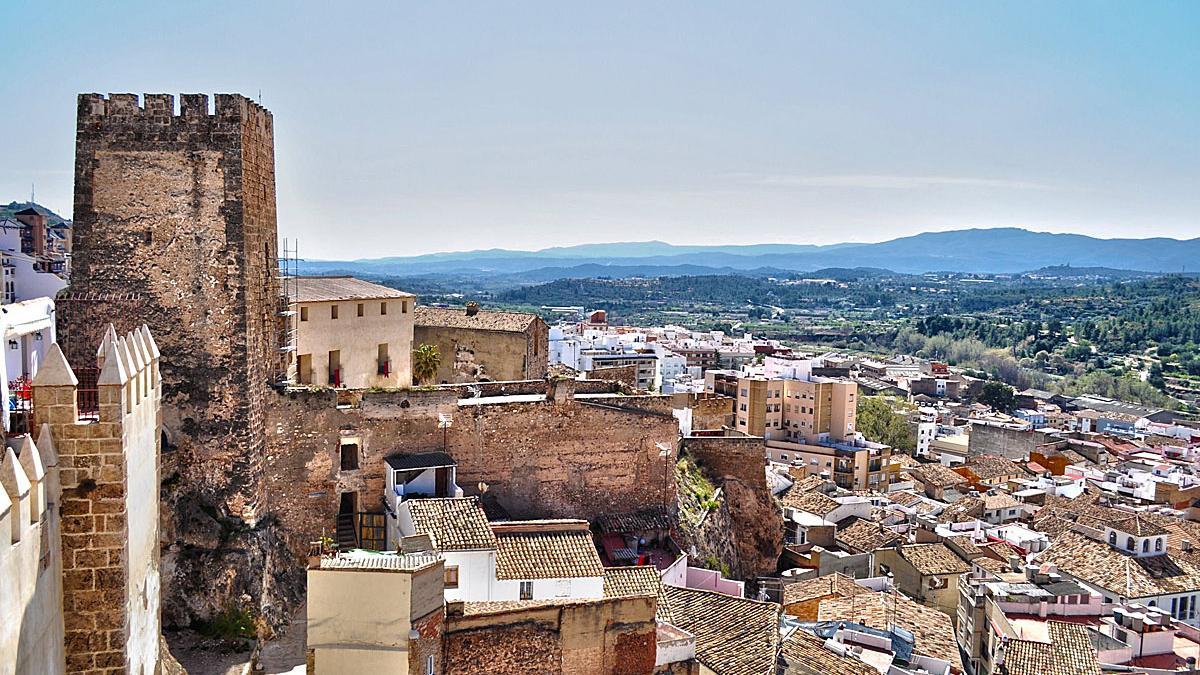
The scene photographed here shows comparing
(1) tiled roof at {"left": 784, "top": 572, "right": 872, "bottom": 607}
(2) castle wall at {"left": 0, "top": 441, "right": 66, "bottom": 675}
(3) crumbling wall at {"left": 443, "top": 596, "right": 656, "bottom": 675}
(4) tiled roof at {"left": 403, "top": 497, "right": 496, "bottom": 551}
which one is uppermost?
(2) castle wall at {"left": 0, "top": 441, "right": 66, "bottom": 675}

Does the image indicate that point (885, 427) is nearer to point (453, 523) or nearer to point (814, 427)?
point (814, 427)

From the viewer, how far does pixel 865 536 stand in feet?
109

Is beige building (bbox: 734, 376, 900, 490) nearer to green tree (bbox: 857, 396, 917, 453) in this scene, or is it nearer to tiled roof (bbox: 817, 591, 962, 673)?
green tree (bbox: 857, 396, 917, 453)

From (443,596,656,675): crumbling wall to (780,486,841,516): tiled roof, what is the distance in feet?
71.2

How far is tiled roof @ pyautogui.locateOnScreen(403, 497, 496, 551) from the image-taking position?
15344 millimetres

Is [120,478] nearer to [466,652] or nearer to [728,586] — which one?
[466,652]

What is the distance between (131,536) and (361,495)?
37.9 ft

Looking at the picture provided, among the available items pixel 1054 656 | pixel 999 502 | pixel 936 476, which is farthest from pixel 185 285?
pixel 936 476

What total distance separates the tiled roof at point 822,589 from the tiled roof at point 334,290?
12502 millimetres

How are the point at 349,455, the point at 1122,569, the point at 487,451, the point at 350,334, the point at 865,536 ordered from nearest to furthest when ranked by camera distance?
the point at 349,455, the point at 487,451, the point at 350,334, the point at 1122,569, the point at 865,536

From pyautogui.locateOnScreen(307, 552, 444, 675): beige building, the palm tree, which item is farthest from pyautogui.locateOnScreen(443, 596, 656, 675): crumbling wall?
the palm tree

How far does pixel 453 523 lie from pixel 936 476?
37880mm

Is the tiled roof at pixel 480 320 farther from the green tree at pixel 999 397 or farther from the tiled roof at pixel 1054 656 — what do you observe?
the green tree at pixel 999 397

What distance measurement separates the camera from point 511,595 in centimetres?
1480
